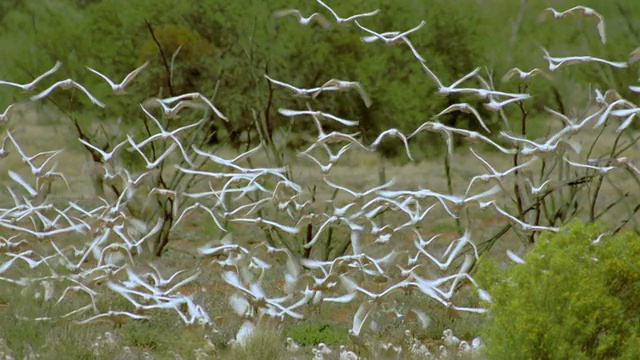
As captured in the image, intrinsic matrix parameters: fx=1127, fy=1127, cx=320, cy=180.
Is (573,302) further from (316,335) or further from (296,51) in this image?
(296,51)

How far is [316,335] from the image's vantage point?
8.77 m

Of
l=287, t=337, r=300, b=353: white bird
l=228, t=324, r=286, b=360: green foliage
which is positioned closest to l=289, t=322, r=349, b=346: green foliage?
l=287, t=337, r=300, b=353: white bird

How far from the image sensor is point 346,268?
8.55 metres

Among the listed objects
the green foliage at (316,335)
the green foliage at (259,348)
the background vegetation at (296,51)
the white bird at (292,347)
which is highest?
the green foliage at (259,348)

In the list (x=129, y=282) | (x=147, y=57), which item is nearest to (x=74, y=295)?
(x=129, y=282)

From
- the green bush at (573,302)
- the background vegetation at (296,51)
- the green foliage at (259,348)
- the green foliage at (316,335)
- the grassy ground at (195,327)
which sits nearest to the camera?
the green bush at (573,302)

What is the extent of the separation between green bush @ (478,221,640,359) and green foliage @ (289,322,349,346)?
2.29 m

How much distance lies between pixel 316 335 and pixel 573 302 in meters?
3.02

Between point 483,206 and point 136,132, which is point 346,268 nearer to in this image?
point 483,206

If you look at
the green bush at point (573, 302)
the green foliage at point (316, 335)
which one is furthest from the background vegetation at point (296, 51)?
the green bush at point (573, 302)

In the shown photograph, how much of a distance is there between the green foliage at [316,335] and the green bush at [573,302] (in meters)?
2.29

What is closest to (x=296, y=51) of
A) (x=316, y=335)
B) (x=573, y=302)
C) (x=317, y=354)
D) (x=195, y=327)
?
(x=316, y=335)

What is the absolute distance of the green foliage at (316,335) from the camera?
866 centimetres

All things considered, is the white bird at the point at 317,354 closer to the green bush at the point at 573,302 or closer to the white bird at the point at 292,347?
the white bird at the point at 292,347
